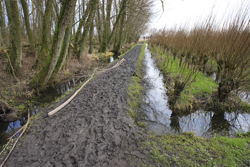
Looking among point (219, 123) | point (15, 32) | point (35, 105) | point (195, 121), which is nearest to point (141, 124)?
point (195, 121)

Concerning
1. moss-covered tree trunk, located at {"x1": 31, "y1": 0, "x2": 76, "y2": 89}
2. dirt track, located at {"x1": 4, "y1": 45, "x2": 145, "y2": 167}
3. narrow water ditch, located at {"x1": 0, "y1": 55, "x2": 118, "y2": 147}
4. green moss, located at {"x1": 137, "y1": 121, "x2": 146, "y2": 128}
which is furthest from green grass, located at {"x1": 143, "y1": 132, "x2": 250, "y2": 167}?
moss-covered tree trunk, located at {"x1": 31, "y1": 0, "x2": 76, "y2": 89}

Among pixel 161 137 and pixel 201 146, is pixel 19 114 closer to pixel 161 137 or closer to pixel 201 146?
pixel 161 137

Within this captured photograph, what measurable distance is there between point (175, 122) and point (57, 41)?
521 centimetres

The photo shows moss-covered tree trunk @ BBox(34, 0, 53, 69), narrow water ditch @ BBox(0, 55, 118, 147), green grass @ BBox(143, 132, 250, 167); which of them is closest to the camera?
green grass @ BBox(143, 132, 250, 167)

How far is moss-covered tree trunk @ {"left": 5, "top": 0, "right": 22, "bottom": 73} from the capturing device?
5281mm

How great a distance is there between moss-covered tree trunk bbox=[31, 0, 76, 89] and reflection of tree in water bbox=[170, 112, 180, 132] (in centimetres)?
505

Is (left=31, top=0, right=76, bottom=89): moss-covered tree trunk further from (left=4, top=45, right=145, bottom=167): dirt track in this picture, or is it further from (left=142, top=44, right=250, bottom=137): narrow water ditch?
(left=142, top=44, right=250, bottom=137): narrow water ditch

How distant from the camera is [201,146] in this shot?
275 centimetres

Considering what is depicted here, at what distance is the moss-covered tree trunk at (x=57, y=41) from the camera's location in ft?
14.9

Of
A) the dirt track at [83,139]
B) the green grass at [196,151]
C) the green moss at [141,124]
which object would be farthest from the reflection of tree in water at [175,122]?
the dirt track at [83,139]

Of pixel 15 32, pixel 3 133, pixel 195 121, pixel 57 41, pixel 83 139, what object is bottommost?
pixel 3 133

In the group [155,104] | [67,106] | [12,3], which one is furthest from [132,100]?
[12,3]

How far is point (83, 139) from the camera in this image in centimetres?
295

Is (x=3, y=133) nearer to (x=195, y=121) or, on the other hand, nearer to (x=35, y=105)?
(x=35, y=105)
